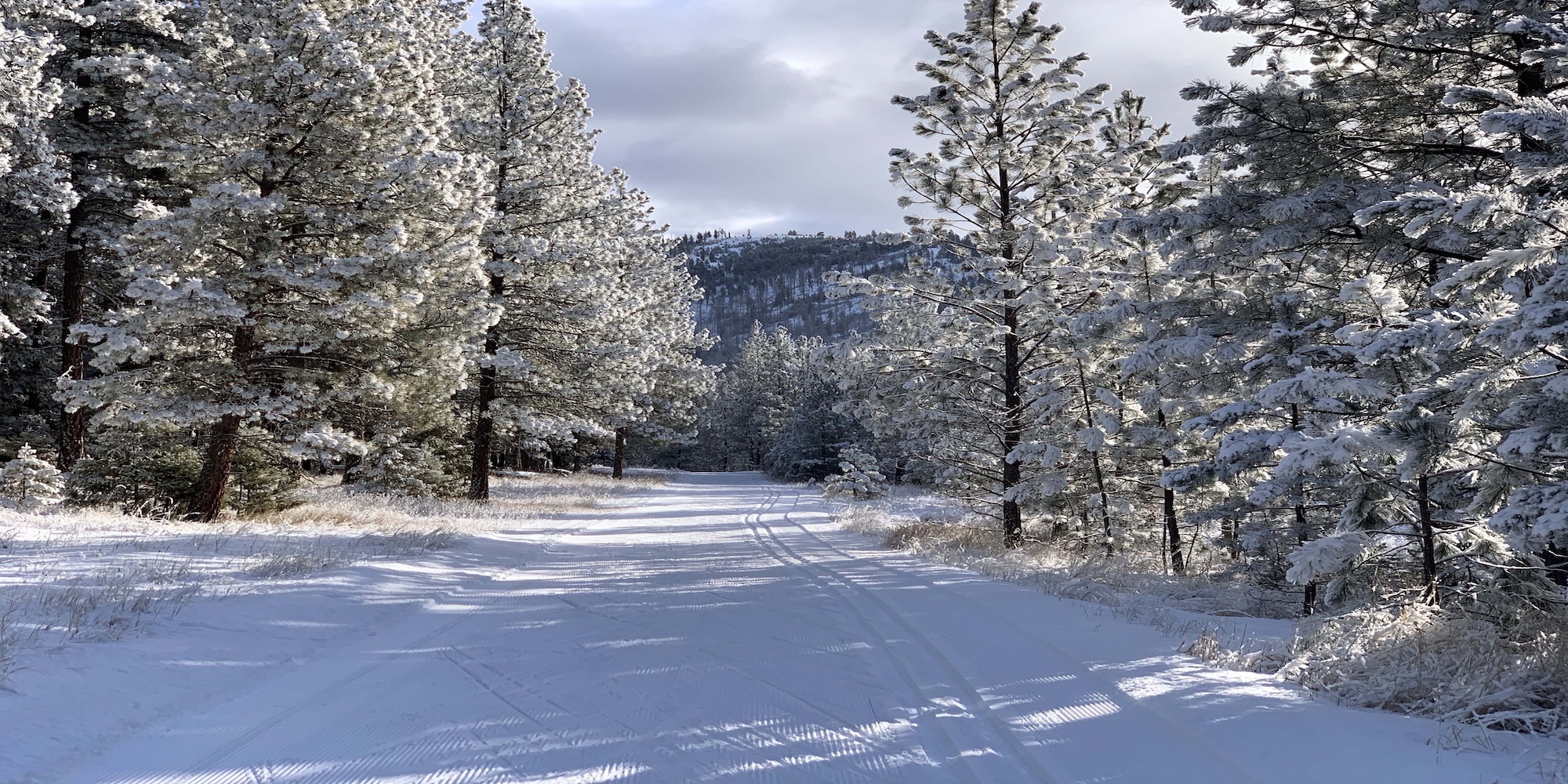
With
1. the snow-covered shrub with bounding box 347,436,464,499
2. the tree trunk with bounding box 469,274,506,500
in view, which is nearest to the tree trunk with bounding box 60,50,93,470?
the snow-covered shrub with bounding box 347,436,464,499

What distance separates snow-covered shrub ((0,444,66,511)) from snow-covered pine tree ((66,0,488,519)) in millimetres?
1263

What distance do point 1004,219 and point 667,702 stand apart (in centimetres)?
1178

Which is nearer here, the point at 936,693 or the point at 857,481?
the point at 936,693

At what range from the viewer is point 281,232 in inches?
471

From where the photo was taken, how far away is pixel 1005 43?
13773 millimetres

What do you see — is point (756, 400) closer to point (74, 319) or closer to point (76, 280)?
point (76, 280)

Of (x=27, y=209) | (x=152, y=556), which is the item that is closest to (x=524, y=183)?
(x=27, y=209)

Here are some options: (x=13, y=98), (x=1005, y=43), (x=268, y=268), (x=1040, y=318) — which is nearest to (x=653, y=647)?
(x=268, y=268)

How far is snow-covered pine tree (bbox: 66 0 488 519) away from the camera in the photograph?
10.6 m

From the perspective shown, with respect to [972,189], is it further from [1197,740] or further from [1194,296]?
[1197,740]

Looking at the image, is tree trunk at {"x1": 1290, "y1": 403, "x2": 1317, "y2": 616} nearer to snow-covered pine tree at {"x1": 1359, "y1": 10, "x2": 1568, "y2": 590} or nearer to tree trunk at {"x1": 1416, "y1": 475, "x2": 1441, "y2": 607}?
tree trunk at {"x1": 1416, "y1": 475, "x2": 1441, "y2": 607}

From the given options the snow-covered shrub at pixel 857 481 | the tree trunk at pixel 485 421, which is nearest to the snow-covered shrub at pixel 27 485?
the tree trunk at pixel 485 421

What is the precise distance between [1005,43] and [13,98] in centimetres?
1616

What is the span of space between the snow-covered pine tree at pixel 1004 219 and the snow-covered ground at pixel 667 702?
276 inches
